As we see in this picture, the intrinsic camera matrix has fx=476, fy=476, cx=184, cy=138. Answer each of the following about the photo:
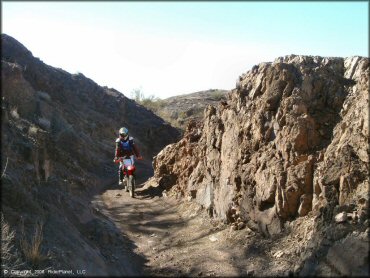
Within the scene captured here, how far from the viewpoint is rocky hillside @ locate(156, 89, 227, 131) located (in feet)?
104

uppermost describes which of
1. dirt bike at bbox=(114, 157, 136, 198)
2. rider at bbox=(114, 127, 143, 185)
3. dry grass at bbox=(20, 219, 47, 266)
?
rider at bbox=(114, 127, 143, 185)

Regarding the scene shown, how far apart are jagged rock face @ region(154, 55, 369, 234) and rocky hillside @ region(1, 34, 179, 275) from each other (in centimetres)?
264

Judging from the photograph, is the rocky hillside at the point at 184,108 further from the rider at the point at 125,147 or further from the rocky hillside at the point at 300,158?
the rocky hillside at the point at 300,158

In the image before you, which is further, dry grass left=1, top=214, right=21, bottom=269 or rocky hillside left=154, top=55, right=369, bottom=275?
rocky hillside left=154, top=55, right=369, bottom=275

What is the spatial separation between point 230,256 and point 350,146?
248 centimetres

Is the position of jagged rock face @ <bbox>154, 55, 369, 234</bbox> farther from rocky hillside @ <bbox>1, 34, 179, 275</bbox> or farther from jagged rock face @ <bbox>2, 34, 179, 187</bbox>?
jagged rock face @ <bbox>2, 34, 179, 187</bbox>

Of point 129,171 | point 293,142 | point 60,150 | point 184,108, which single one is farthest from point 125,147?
point 184,108

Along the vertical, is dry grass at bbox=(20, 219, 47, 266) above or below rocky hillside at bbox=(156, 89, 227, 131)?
below

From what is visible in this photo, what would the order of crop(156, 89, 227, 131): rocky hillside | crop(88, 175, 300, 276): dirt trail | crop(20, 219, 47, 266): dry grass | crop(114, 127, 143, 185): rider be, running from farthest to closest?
1. crop(156, 89, 227, 131): rocky hillside
2. crop(114, 127, 143, 185): rider
3. crop(88, 175, 300, 276): dirt trail
4. crop(20, 219, 47, 266): dry grass

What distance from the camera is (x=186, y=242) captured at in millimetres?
8648

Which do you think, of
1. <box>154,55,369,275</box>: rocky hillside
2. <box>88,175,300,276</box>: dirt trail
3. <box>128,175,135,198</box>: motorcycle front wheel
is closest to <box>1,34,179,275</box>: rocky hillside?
<box>88,175,300,276</box>: dirt trail

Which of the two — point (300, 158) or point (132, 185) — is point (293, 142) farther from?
point (132, 185)

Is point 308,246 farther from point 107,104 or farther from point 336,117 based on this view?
point 107,104

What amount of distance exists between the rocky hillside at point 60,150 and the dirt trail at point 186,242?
804mm
